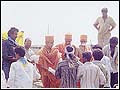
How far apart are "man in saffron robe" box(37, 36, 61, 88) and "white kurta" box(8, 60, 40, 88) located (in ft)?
1.82

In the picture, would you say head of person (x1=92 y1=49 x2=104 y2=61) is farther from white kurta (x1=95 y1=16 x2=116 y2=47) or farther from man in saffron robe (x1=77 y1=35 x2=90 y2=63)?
white kurta (x1=95 y1=16 x2=116 y2=47)

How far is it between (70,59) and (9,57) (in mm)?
781

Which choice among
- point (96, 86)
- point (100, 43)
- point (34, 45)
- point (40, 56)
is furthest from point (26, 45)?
point (96, 86)

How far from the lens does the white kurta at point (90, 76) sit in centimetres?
444

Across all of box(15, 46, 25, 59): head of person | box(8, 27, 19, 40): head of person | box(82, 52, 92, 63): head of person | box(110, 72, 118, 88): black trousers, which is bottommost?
box(110, 72, 118, 88): black trousers

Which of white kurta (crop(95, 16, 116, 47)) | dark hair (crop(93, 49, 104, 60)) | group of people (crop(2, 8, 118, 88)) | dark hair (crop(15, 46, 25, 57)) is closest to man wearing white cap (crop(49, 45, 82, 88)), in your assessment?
group of people (crop(2, 8, 118, 88))

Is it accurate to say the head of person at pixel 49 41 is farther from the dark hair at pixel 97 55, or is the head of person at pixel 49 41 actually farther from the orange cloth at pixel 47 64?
the dark hair at pixel 97 55

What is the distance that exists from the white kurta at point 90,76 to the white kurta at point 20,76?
582 millimetres

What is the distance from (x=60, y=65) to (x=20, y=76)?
Result: 19.9 inches

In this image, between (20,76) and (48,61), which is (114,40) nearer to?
(48,61)

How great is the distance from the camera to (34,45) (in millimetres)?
5531

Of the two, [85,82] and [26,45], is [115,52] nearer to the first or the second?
[85,82]

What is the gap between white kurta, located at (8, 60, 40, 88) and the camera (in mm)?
4355

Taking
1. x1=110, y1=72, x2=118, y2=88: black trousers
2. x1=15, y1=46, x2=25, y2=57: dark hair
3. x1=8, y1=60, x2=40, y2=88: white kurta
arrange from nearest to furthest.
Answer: x1=8, y1=60, x2=40, y2=88: white kurta
x1=15, y1=46, x2=25, y2=57: dark hair
x1=110, y1=72, x2=118, y2=88: black trousers
